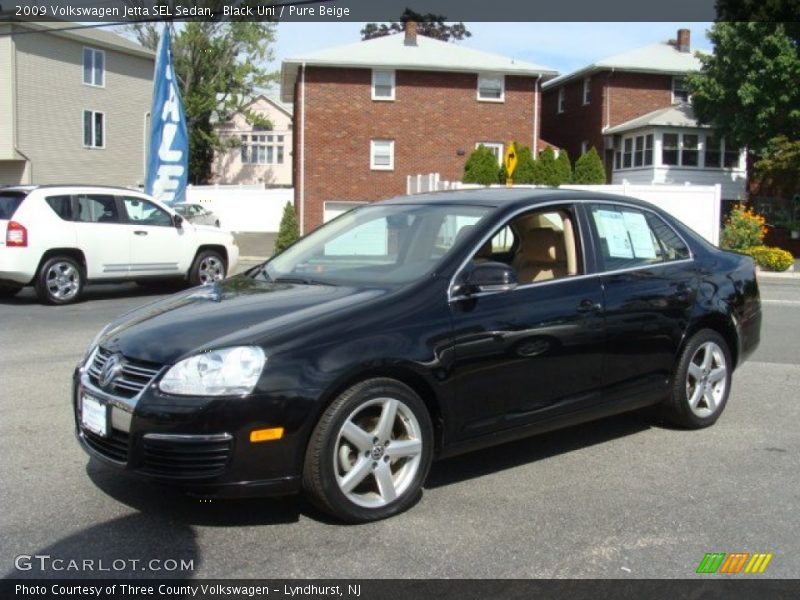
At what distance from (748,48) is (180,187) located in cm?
2112

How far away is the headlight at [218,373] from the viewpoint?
3.87m

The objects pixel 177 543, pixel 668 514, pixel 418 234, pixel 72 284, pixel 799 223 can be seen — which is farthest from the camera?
pixel 799 223

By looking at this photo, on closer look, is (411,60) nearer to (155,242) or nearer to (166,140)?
(166,140)

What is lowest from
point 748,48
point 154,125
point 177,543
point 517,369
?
point 177,543

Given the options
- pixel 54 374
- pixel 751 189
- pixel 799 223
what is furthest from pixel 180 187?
pixel 751 189

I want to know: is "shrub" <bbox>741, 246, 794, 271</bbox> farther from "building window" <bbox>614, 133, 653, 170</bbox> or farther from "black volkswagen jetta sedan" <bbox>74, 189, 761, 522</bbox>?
"black volkswagen jetta sedan" <bbox>74, 189, 761, 522</bbox>

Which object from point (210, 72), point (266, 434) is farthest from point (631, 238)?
point (210, 72)

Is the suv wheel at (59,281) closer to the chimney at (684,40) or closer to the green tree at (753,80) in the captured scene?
the green tree at (753,80)

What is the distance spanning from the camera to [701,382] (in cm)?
599

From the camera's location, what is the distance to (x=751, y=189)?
38.5m

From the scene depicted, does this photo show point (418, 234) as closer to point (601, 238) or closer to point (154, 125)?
point (601, 238)

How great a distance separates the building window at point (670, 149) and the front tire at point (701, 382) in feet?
105

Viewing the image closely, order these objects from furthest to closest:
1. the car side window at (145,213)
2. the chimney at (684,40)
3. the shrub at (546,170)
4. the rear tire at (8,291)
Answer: the chimney at (684,40) → the shrub at (546,170) → the rear tire at (8,291) → the car side window at (145,213)

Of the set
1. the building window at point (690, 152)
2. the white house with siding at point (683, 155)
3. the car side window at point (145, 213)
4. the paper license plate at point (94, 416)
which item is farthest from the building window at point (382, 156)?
the paper license plate at point (94, 416)
